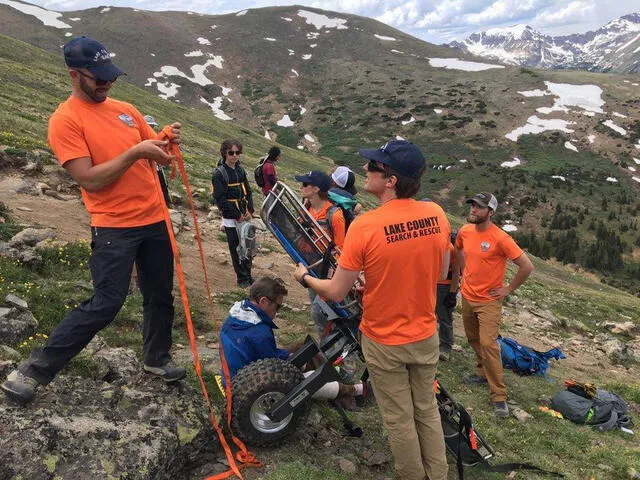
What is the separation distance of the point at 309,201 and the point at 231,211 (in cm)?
340

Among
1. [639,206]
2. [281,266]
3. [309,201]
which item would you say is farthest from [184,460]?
[639,206]

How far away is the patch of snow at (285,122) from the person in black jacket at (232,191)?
84.4 metres

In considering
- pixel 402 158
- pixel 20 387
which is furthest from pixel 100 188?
pixel 402 158

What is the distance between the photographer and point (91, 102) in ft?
14.8

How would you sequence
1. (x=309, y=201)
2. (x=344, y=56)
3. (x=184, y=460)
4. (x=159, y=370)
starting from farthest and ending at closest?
(x=344, y=56) < (x=309, y=201) < (x=159, y=370) < (x=184, y=460)

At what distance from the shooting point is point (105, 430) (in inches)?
181

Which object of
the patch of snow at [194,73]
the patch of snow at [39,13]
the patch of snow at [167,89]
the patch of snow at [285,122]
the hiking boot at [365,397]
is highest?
the patch of snow at [39,13]

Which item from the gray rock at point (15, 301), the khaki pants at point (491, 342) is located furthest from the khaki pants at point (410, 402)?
the gray rock at point (15, 301)

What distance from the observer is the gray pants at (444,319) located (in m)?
10.0

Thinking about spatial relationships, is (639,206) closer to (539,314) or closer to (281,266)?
(539,314)

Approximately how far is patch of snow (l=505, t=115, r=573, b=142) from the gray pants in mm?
81355

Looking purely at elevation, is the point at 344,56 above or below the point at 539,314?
above

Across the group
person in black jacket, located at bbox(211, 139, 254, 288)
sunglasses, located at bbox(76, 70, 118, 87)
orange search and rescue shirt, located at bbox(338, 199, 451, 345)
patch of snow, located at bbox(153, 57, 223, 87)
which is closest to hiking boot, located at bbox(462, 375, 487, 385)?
orange search and rescue shirt, located at bbox(338, 199, 451, 345)

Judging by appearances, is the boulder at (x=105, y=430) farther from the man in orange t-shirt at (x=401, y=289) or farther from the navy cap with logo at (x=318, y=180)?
the navy cap with logo at (x=318, y=180)
